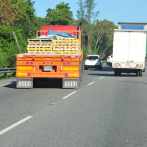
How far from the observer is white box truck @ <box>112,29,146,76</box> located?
27312 millimetres

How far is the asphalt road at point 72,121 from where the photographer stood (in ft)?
21.5

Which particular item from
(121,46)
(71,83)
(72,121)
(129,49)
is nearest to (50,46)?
(71,83)

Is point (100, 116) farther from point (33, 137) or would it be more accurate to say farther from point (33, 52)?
point (33, 52)

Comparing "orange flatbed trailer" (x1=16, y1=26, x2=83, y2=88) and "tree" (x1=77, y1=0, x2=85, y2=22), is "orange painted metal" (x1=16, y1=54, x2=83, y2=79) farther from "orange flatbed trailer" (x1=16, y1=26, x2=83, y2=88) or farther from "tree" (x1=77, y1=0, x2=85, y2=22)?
"tree" (x1=77, y1=0, x2=85, y2=22)

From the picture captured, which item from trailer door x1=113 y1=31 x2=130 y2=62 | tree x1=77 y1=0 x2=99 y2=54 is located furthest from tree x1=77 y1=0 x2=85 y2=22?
trailer door x1=113 y1=31 x2=130 y2=62

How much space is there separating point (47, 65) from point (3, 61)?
13.3 m

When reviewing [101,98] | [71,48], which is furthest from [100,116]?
[71,48]

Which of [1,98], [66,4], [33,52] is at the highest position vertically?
[66,4]

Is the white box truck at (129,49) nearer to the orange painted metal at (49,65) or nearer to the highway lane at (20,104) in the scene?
the orange painted metal at (49,65)

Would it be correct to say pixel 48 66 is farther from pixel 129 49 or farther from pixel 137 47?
pixel 137 47

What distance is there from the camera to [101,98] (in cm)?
1291

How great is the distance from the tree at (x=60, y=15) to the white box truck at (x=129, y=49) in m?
53.1

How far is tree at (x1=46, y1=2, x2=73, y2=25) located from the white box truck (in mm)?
53115

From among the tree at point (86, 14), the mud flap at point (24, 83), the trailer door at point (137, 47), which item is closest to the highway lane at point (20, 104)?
the mud flap at point (24, 83)
